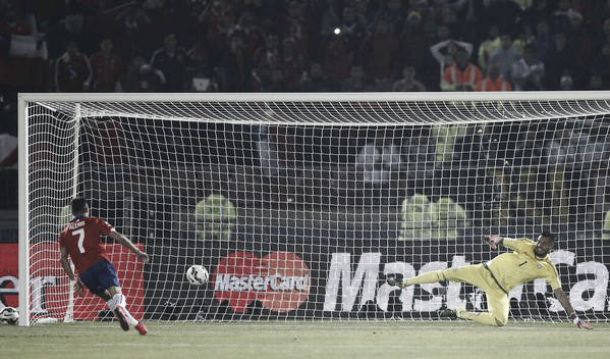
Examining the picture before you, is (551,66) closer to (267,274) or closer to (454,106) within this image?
(454,106)

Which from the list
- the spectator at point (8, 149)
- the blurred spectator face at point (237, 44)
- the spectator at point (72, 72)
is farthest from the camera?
the blurred spectator face at point (237, 44)

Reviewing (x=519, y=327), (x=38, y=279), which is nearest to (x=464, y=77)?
(x=519, y=327)

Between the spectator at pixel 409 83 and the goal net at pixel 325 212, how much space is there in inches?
106

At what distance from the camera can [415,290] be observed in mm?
14578

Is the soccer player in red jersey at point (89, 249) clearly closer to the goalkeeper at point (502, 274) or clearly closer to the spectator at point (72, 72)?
the goalkeeper at point (502, 274)

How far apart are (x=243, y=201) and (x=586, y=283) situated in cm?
440

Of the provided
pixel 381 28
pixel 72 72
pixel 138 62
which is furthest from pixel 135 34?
pixel 381 28

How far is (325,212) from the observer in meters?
14.7

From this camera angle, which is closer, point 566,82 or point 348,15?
point 566,82

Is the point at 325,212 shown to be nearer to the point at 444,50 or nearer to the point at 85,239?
the point at 85,239

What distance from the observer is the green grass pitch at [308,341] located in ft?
33.0

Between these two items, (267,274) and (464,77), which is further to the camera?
(464,77)

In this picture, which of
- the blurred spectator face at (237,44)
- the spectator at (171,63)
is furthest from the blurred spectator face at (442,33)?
the spectator at (171,63)

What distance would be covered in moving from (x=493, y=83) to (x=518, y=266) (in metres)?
5.76
